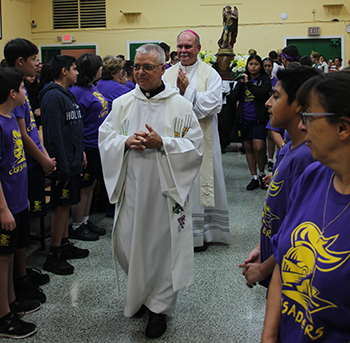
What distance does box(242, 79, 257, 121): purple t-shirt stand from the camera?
5.32 metres

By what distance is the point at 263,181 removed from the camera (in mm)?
2252

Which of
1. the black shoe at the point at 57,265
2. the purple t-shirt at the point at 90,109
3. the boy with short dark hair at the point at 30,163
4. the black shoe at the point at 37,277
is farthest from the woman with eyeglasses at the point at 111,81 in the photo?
the black shoe at the point at 37,277

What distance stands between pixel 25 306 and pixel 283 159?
6.04ft

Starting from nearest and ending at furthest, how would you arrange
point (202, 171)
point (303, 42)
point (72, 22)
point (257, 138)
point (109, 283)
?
1. point (109, 283)
2. point (202, 171)
3. point (257, 138)
4. point (303, 42)
5. point (72, 22)

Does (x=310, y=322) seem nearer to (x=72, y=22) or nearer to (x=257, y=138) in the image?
(x=257, y=138)

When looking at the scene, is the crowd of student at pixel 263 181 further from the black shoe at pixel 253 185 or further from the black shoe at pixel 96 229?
the black shoe at pixel 253 185

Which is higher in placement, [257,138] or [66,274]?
[257,138]

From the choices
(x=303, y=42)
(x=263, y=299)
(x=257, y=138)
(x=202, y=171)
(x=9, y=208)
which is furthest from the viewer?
(x=303, y=42)

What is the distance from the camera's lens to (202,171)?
3.49 meters

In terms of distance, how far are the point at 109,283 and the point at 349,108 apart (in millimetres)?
2310

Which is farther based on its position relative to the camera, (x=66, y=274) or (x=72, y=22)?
(x=72, y=22)

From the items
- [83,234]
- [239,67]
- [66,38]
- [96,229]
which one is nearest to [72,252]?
[83,234]

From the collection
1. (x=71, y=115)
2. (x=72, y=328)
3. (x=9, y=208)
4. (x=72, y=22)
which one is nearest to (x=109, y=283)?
(x=72, y=328)

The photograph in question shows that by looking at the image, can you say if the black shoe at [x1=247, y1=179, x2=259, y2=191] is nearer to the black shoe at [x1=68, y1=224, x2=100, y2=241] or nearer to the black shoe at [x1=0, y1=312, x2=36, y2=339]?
the black shoe at [x1=68, y1=224, x2=100, y2=241]
